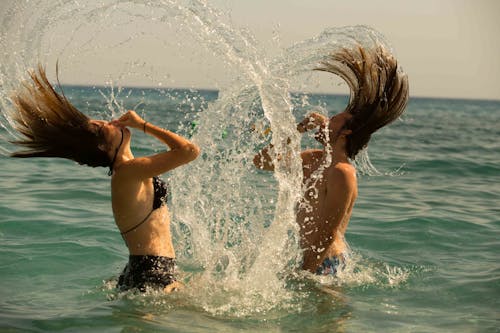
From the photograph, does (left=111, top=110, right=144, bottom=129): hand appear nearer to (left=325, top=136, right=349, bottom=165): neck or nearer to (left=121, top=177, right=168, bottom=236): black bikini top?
(left=121, top=177, right=168, bottom=236): black bikini top

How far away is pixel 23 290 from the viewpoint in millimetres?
5773

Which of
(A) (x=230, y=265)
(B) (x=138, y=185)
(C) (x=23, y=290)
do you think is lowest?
(C) (x=23, y=290)

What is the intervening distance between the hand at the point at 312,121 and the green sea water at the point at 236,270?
0.55 feet

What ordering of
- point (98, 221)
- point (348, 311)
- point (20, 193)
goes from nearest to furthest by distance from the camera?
point (348, 311) < point (98, 221) < point (20, 193)

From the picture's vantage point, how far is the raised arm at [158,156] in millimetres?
4602

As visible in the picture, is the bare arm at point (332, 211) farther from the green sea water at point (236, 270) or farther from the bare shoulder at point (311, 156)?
the bare shoulder at point (311, 156)

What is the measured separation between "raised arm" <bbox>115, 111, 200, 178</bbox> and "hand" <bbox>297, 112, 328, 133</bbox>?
1.18m

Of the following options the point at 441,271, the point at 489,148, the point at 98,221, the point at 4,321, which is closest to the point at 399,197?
the point at 441,271

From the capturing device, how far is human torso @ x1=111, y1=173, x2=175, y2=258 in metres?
4.70

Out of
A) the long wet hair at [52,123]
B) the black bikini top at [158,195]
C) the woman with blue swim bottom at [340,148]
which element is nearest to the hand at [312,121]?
the woman with blue swim bottom at [340,148]

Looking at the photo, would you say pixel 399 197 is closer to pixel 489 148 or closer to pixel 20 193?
pixel 20 193

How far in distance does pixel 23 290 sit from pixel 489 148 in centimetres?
1639

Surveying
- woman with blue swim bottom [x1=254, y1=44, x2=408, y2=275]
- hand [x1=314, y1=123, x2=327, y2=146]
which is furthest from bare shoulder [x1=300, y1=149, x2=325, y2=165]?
hand [x1=314, y1=123, x2=327, y2=146]

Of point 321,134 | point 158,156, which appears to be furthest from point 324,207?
point 158,156
